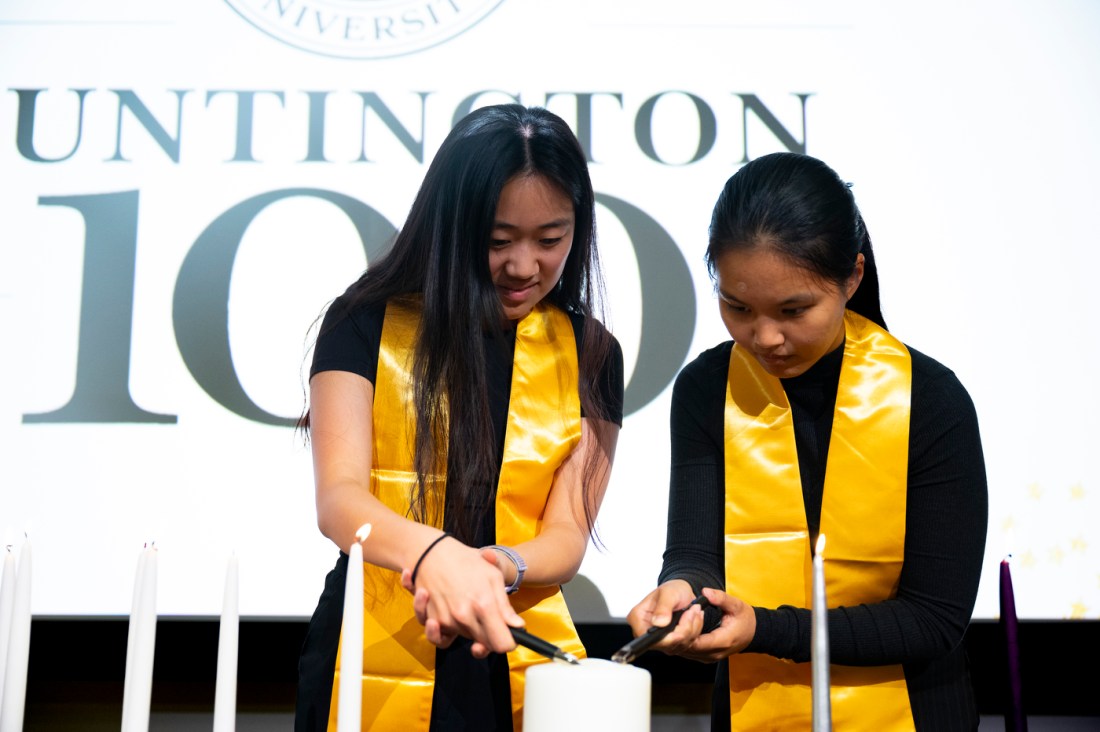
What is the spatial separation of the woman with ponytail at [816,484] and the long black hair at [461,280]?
7.0 inches

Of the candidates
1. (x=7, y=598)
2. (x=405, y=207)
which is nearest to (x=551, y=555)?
(x=7, y=598)

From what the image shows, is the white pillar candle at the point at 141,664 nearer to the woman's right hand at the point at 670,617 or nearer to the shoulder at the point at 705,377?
the woman's right hand at the point at 670,617

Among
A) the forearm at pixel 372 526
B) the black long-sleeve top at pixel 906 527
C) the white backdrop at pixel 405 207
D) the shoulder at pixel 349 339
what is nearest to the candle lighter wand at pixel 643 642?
the black long-sleeve top at pixel 906 527

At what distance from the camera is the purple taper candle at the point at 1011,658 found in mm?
879

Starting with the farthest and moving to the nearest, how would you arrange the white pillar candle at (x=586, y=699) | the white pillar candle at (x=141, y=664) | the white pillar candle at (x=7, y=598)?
the white pillar candle at (x=7, y=598)
the white pillar candle at (x=141, y=664)
the white pillar candle at (x=586, y=699)

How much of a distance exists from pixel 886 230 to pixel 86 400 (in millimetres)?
1653

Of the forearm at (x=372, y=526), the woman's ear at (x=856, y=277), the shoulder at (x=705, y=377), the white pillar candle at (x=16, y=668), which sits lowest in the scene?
the white pillar candle at (x=16, y=668)

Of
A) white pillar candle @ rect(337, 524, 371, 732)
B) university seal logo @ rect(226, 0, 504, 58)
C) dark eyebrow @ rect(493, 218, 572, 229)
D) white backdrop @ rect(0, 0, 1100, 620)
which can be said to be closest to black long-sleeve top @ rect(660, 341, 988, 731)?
dark eyebrow @ rect(493, 218, 572, 229)

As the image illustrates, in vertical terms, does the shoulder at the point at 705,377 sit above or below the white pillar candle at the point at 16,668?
above

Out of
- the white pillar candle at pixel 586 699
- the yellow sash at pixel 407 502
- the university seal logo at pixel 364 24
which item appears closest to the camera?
the white pillar candle at pixel 586 699

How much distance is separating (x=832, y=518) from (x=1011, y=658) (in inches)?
15.7

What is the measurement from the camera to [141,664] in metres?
0.87

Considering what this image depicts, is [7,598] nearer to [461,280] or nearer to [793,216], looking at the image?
[461,280]

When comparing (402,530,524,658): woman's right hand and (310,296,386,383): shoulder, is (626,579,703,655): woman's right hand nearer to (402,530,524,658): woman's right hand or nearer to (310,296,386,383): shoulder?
(402,530,524,658): woman's right hand
